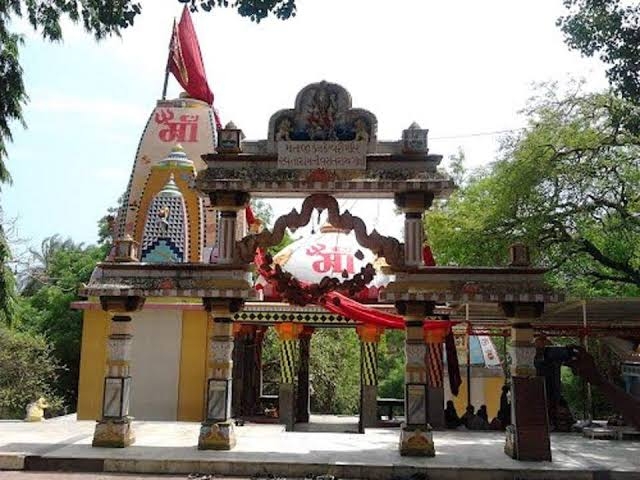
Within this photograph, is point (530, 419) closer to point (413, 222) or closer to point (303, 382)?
point (413, 222)

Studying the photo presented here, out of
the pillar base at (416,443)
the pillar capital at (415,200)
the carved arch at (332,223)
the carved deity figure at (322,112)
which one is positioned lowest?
the pillar base at (416,443)

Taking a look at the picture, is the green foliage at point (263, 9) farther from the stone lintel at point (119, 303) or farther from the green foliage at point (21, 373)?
the green foliage at point (21, 373)

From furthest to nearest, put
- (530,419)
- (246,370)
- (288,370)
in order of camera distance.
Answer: (246,370) → (288,370) → (530,419)

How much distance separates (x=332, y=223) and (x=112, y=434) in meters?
4.83

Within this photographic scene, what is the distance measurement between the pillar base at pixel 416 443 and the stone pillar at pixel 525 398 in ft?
4.18

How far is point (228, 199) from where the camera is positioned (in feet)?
38.3

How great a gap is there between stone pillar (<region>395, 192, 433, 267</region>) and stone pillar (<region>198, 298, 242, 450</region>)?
2865 mm

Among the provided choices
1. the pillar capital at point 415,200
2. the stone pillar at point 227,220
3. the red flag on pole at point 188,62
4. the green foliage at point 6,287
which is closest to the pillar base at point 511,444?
the pillar capital at point 415,200

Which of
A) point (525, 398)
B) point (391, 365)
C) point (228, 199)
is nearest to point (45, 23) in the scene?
point (228, 199)

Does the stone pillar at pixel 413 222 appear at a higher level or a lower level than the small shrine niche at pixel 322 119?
lower

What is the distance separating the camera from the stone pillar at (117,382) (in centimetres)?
1126

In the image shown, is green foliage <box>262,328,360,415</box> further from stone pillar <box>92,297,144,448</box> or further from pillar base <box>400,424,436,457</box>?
pillar base <box>400,424,436,457</box>

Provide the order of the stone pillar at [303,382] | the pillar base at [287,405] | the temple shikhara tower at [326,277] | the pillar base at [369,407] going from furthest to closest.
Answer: the stone pillar at [303,382] → the pillar base at [287,405] → the pillar base at [369,407] → the temple shikhara tower at [326,277]

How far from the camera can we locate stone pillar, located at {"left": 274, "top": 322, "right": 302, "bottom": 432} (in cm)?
1588
